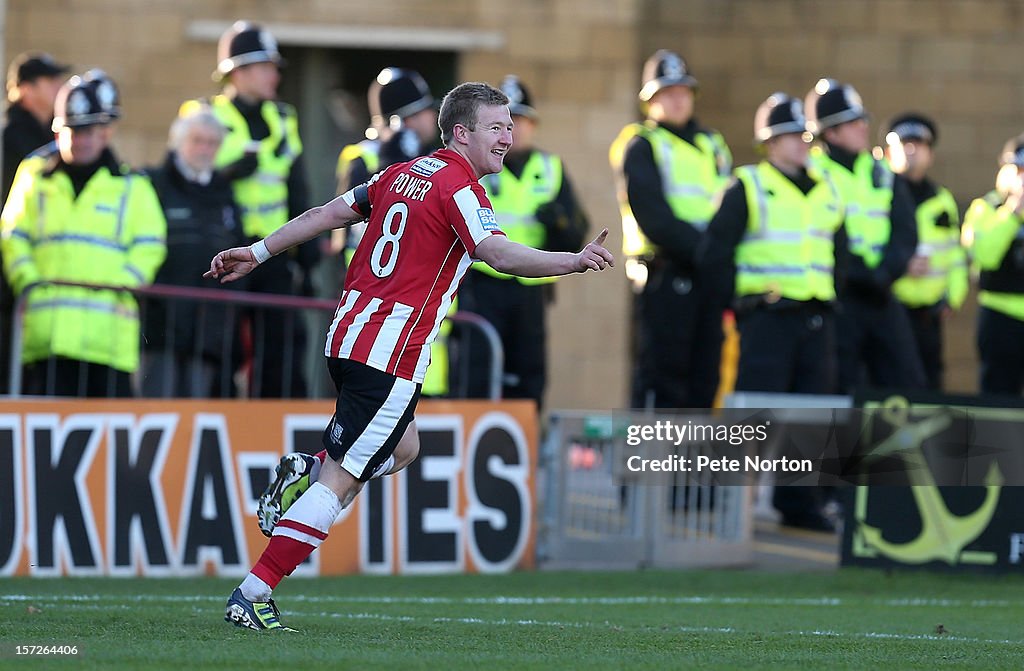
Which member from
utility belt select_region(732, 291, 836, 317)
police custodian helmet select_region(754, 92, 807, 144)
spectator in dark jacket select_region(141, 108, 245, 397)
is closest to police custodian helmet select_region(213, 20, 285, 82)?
spectator in dark jacket select_region(141, 108, 245, 397)

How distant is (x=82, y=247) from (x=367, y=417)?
4.31m

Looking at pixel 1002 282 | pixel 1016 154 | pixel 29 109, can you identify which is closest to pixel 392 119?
pixel 29 109

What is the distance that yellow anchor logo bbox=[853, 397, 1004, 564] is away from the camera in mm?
10922

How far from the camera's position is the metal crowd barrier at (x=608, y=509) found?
457 inches

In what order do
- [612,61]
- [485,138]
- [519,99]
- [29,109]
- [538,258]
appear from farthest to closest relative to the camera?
[612,61]
[519,99]
[29,109]
[485,138]
[538,258]

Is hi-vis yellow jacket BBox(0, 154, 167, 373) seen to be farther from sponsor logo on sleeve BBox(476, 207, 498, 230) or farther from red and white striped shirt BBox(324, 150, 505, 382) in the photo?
sponsor logo on sleeve BBox(476, 207, 498, 230)

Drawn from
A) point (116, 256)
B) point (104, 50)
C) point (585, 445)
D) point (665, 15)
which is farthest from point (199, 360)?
point (665, 15)

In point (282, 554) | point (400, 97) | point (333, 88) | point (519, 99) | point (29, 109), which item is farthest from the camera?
point (333, 88)

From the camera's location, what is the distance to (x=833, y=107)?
529 inches

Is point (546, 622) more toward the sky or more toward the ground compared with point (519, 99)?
more toward the ground

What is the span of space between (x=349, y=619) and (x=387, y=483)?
304cm

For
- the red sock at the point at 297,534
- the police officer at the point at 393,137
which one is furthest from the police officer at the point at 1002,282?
the red sock at the point at 297,534

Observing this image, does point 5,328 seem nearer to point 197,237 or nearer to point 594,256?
point 197,237

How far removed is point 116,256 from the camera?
11.2 m
